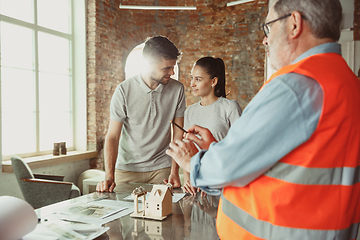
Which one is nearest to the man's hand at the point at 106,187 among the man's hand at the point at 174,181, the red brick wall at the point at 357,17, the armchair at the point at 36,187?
the man's hand at the point at 174,181

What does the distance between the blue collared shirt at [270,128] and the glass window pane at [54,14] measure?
4.99 meters

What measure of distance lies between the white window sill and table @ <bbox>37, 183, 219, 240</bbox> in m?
2.81

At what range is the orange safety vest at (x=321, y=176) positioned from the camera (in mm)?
806

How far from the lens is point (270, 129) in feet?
2.67

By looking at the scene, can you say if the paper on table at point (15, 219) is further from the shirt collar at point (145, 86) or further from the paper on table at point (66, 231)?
the shirt collar at point (145, 86)

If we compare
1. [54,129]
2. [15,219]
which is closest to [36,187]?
[54,129]

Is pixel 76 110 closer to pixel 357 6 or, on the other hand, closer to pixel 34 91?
pixel 34 91

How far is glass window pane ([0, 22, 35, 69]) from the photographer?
4.28 m

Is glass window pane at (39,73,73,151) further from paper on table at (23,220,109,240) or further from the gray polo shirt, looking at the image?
paper on table at (23,220,109,240)

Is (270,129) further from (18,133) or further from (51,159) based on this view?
(18,133)

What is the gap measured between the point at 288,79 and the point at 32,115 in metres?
4.75

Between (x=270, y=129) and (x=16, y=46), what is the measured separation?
183 inches

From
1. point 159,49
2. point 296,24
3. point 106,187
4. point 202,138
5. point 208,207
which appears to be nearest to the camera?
point 296,24

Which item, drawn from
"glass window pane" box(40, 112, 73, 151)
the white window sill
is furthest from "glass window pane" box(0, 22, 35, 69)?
the white window sill
